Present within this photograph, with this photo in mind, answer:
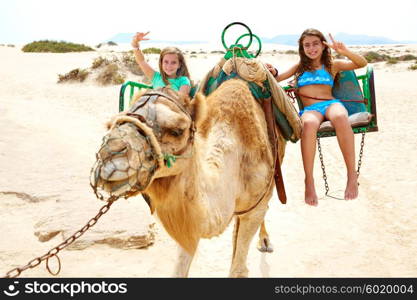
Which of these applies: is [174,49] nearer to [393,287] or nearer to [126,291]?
[126,291]

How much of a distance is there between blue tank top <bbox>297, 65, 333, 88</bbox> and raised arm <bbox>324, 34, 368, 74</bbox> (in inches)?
4.2

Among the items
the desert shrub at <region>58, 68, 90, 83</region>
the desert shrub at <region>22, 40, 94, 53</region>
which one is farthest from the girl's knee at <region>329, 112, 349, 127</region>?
the desert shrub at <region>22, 40, 94, 53</region>

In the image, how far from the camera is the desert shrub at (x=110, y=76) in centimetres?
1896

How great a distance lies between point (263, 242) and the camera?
15.6 feet

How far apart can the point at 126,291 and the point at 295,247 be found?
7.18 feet

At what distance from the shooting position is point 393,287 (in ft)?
11.8

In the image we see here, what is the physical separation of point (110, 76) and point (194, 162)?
693 inches

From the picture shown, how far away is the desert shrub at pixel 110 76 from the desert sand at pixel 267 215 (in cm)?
867

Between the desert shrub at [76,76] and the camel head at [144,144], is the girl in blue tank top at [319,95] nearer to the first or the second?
the camel head at [144,144]

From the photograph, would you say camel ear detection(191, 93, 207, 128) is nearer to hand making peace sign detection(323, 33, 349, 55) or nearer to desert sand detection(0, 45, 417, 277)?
hand making peace sign detection(323, 33, 349, 55)

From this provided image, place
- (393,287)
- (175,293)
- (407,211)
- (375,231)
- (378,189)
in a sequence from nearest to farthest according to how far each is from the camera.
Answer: (175,293) < (393,287) < (375,231) < (407,211) < (378,189)

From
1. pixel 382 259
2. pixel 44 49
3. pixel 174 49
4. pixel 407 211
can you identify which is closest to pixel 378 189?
pixel 407 211

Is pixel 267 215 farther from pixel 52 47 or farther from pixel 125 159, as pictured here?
pixel 52 47

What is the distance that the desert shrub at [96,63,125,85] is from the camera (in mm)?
18961
